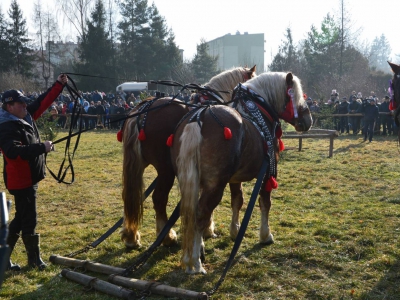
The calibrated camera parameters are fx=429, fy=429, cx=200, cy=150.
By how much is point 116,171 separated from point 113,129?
570 inches

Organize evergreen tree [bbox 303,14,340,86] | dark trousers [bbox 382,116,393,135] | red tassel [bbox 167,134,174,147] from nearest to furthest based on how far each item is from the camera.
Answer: red tassel [bbox 167,134,174,147]
dark trousers [bbox 382,116,393,135]
evergreen tree [bbox 303,14,340,86]

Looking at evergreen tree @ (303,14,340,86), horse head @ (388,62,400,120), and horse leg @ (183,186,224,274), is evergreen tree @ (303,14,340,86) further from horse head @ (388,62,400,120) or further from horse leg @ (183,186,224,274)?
horse leg @ (183,186,224,274)

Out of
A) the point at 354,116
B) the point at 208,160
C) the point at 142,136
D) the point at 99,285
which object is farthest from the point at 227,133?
the point at 354,116

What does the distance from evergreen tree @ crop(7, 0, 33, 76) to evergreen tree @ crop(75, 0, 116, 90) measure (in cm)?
523

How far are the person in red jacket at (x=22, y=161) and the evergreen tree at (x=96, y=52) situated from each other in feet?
129

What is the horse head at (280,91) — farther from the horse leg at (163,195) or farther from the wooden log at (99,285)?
the wooden log at (99,285)

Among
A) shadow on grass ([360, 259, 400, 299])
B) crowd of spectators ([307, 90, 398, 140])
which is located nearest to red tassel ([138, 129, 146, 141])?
shadow on grass ([360, 259, 400, 299])

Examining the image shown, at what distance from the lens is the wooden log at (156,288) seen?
154 inches

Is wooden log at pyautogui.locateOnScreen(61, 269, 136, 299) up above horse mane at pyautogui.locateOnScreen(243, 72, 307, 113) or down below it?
below

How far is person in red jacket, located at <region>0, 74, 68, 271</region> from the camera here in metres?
4.42

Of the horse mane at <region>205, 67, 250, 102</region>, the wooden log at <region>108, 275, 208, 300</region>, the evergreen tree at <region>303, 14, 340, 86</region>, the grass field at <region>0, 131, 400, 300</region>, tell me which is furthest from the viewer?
the evergreen tree at <region>303, 14, 340, 86</region>

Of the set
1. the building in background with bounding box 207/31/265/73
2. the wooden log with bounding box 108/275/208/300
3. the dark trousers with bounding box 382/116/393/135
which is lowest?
the wooden log with bounding box 108/275/208/300

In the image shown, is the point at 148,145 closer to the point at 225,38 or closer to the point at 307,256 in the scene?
the point at 307,256

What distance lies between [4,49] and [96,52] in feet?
29.4
